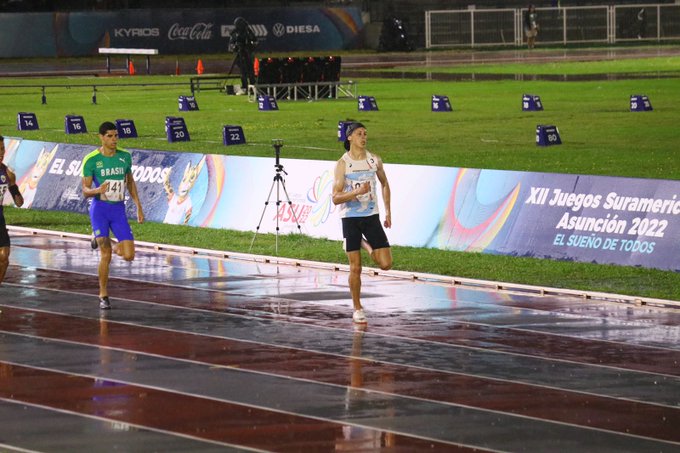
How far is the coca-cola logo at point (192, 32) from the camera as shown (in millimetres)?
68438

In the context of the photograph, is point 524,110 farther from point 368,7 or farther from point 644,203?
point 368,7

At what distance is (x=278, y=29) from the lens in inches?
2756

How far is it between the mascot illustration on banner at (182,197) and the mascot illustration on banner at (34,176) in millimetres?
3093

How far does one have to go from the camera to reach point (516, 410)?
12.7 m

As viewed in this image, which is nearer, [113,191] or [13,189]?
[113,191]

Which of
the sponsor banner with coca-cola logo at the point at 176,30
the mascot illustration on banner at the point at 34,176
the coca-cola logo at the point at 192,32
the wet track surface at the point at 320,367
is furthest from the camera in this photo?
the coca-cola logo at the point at 192,32

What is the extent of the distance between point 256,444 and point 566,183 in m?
9.81

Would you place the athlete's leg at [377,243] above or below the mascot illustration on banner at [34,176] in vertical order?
below

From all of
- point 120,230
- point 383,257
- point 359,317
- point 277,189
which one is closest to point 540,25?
point 277,189

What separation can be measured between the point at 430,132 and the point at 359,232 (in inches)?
798

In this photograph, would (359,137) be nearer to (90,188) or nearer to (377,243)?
(377,243)

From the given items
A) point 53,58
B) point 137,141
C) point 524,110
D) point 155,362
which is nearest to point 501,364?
point 155,362

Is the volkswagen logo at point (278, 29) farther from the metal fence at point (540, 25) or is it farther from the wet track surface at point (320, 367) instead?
the wet track surface at point (320, 367)

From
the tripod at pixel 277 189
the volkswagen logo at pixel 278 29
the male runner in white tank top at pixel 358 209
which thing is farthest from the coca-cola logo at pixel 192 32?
the male runner in white tank top at pixel 358 209
